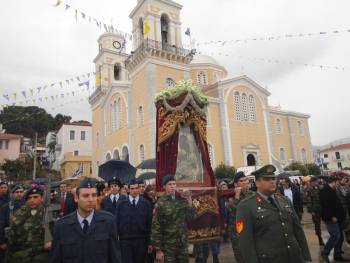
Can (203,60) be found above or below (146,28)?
above

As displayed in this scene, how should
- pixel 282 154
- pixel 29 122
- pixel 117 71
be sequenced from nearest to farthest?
pixel 282 154
pixel 117 71
pixel 29 122

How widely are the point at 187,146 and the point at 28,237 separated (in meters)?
4.35

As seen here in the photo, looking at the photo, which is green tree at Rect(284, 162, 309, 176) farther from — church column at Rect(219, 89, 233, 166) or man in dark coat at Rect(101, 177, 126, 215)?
man in dark coat at Rect(101, 177, 126, 215)

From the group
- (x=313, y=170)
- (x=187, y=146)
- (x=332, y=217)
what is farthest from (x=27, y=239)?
(x=313, y=170)

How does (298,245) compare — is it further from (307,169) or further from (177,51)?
(307,169)

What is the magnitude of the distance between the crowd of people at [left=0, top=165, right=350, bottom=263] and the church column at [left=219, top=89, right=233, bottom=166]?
1964 cm

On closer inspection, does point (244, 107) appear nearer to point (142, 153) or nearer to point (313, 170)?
point (313, 170)

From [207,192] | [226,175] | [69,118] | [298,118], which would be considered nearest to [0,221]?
[207,192]

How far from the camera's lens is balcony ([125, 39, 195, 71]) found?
23750 millimetres

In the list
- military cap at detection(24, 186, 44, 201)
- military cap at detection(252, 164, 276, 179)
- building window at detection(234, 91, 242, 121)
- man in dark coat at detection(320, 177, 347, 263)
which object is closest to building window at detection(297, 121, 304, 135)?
building window at detection(234, 91, 242, 121)

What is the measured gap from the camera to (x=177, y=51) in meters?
25.4

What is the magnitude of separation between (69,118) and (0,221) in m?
54.0

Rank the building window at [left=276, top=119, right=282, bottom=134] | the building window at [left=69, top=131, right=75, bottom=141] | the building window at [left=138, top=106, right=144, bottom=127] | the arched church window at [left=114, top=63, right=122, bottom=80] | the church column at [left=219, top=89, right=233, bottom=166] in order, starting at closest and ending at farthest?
the building window at [left=138, top=106, right=144, bottom=127], the church column at [left=219, top=89, right=233, bottom=166], the arched church window at [left=114, top=63, right=122, bottom=80], the building window at [left=276, top=119, right=282, bottom=134], the building window at [left=69, top=131, right=75, bottom=141]

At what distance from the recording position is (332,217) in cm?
606
